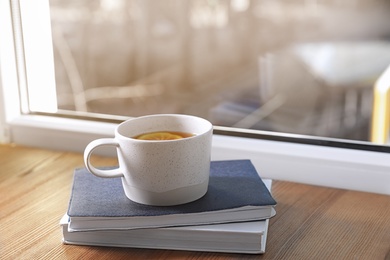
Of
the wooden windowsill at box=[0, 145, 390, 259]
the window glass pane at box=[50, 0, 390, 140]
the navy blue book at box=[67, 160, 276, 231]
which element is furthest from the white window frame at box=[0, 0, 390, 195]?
the window glass pane at box=[50, 0, 390, 140]

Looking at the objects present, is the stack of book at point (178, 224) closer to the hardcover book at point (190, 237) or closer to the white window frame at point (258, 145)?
the hardcover book at point (190, 237)

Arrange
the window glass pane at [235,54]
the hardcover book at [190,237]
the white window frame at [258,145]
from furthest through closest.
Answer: the window glass pane at [235,54], the white window frame at [258,145], the hardcover book at [190,237]

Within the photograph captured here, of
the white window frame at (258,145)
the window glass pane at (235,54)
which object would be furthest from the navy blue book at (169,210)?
the window glass pane at (235,54)

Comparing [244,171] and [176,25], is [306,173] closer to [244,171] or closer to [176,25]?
[244,171]

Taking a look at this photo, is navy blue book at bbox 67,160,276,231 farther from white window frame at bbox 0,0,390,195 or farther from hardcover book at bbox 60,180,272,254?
white window frame at bbox 0,0,390,195

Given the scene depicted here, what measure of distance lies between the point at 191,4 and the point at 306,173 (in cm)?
272

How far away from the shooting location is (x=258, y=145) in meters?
0.78

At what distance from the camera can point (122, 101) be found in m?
3.28

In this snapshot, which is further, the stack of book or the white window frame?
the white window frame

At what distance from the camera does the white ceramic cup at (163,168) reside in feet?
1.78

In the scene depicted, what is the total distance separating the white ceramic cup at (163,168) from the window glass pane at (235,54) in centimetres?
264

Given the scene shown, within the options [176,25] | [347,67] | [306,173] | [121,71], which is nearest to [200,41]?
[176,25]

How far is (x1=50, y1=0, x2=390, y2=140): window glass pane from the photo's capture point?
3.29m

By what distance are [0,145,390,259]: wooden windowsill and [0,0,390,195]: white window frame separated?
0.07 ft
